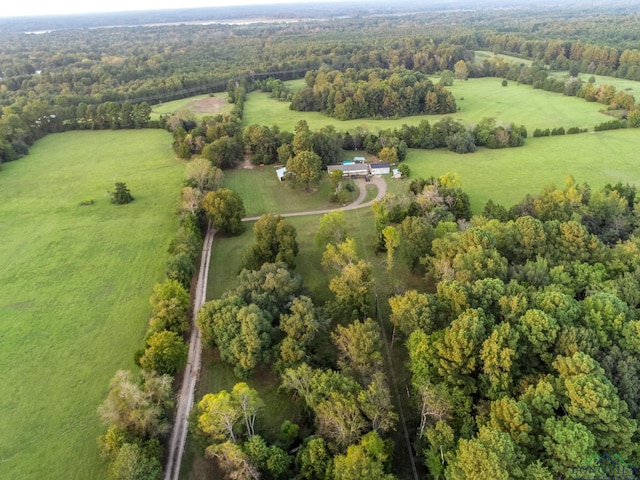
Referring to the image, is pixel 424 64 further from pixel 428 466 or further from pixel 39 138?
pixel 428 466

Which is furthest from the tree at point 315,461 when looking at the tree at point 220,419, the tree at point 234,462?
the tree at point 220,419

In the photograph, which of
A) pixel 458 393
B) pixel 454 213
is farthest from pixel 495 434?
pixel 454 213

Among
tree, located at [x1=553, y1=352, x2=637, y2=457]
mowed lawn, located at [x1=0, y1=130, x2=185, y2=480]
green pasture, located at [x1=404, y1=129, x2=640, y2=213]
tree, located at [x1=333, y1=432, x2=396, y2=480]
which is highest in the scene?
tree, located at [x1=553, y1=352, x2=637, y2=457]

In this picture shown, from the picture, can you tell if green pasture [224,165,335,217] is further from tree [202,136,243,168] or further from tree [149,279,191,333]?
tree [149,279,191,333]

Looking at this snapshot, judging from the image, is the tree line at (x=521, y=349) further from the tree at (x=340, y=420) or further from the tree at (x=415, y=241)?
the tree at (x=340, y=420)

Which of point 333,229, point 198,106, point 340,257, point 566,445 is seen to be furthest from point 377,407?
point 198,106

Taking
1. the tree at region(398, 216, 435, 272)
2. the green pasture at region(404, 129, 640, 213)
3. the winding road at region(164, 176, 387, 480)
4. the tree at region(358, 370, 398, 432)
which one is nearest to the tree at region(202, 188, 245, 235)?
the winding road at region(164, 176, 387, 480)
